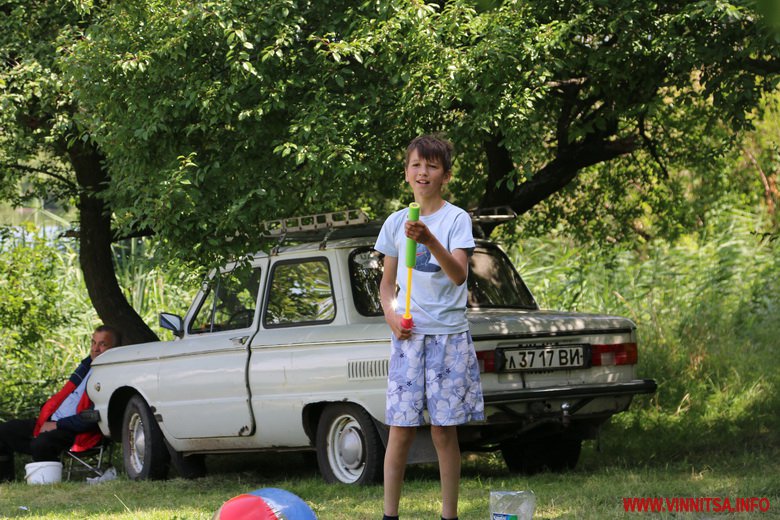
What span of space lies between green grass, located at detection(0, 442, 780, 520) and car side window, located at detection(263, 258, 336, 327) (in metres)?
1.11

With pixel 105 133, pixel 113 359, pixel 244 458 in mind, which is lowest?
pixel 244 458

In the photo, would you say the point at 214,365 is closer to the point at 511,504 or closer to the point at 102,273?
the point at 102,273

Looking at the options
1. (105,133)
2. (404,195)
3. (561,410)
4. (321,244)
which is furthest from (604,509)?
(404,195)

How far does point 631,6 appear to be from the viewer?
7.69 meters

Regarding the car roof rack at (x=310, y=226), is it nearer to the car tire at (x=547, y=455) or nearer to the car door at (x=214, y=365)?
the car door at (x=214, y=365)

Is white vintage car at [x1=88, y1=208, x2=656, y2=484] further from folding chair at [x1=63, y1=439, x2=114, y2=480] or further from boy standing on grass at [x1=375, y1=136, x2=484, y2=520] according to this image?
boy standing on grass at [x1=375, y1=136, x2=484, y2=520]

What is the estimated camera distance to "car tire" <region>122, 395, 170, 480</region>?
29.2 ft

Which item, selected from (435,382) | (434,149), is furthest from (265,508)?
(434,149)

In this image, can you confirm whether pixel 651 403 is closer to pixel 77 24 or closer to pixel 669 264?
pixel 669 264

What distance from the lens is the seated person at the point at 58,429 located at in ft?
31.0

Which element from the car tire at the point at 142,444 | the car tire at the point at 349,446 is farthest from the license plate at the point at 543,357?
the car tire at the point at 142,444

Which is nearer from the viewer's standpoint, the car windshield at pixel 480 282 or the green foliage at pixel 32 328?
the car windshield at pixel 480 282

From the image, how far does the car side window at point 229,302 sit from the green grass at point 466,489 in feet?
3.73

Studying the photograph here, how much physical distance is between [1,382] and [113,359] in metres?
3.60
